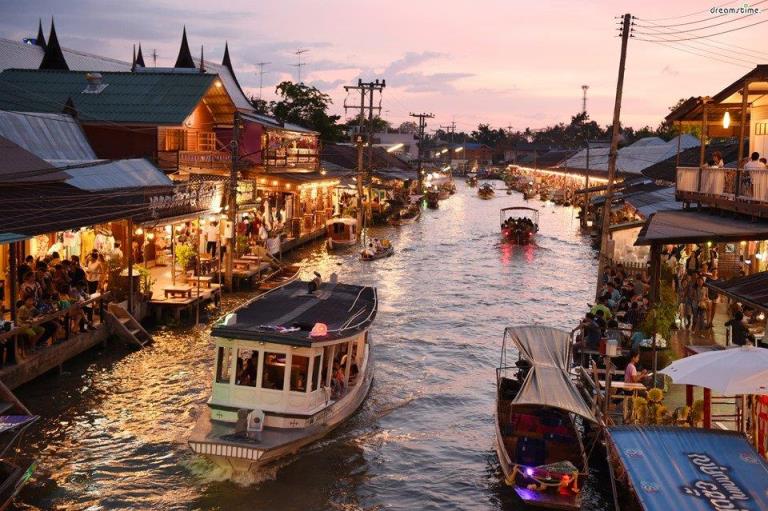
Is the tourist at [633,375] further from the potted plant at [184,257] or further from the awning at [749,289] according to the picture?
the potted plant at [184,257]

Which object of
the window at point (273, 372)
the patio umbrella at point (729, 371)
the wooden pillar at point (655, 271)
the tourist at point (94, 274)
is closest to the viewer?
the patio umbrella at point (729, 371)

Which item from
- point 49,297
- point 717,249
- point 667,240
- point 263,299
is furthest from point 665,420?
point 717,249

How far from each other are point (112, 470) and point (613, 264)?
74.4ft

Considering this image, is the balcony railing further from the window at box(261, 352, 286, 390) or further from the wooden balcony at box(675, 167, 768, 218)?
the window at box(261, 352, 286, 390)

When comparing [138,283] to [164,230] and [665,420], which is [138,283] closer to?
[164,230]

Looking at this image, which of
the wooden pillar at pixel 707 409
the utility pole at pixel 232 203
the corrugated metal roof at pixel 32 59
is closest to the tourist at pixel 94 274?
the utility pole at pixel 232 203

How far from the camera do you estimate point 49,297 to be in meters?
22.3

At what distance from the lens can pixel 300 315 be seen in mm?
18734

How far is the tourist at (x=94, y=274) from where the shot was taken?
25469 mm

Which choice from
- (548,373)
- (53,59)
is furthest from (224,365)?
(53,59)

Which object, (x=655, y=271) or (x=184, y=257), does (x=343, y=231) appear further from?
(x=655, y=271)

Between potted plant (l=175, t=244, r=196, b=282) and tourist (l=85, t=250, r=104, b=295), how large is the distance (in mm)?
5574

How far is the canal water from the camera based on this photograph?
→ 15945 millimetres

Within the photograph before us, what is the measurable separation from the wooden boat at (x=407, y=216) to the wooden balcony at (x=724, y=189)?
45.9m
